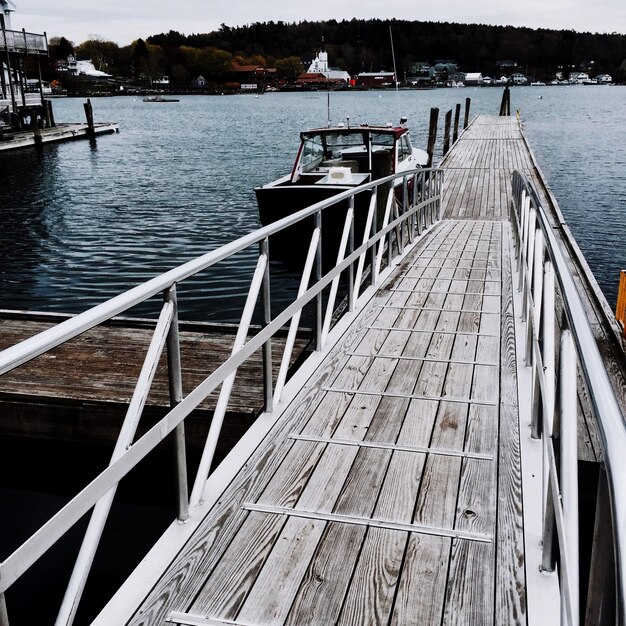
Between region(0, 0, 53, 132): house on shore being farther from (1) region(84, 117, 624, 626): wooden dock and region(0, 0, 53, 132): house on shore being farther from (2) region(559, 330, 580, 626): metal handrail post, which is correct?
(2) region(559, 330, 580, 626): metal handrail post

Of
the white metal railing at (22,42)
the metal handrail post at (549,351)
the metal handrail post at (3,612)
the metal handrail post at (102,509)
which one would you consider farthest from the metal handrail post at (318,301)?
the white metal railing at (22,42)

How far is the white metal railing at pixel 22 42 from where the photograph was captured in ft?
116

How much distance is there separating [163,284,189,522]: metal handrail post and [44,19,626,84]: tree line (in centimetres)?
16445

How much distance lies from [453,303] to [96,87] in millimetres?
160279

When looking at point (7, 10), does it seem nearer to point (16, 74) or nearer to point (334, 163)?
point (16, 74)

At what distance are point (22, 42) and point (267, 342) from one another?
1550 inches

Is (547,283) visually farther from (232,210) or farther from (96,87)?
(96,87)

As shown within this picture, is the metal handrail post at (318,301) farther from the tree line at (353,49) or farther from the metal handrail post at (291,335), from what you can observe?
the tree line at (353,49)

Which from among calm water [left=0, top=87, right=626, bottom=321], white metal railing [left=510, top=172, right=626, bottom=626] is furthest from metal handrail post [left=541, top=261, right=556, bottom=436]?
calm water [left=0, top=87, right=626, bottom=321]

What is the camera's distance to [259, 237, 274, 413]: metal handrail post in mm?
3285

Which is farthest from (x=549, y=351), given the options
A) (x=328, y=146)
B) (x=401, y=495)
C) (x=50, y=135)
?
(x=50, y=135)

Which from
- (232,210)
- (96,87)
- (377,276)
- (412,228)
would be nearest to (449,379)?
(377,276)

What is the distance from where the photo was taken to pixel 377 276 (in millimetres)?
6789

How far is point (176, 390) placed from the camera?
2426 mm
